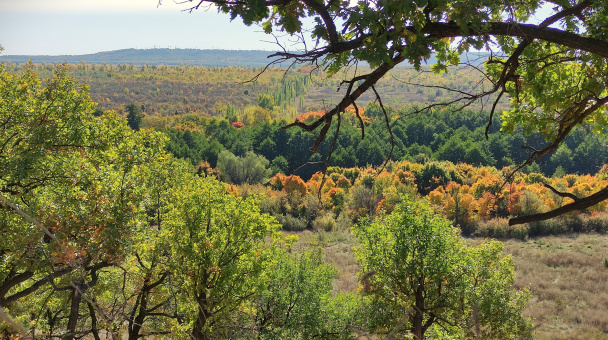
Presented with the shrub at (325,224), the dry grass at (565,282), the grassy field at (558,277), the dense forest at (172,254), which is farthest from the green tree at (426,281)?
the shrub at (325,224)

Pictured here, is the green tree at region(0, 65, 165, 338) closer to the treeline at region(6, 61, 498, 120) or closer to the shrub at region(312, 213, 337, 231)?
the shrub at region(312, 213, 337, 231)

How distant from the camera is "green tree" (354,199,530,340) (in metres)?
11.6

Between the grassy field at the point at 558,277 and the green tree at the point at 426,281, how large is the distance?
296 cm

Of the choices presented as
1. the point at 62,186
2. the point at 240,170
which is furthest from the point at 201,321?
the point at 240,170

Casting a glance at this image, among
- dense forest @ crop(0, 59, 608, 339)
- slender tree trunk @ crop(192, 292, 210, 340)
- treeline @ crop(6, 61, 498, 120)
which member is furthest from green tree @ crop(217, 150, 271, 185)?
slender tree trunk @ crop(192, 292, 210, 340)

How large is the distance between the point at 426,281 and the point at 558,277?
18682mm

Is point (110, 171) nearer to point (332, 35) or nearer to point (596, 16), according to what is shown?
point (332, 35)

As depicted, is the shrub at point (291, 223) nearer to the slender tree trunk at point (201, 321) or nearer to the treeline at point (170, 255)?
the treeline at point (170, 255)

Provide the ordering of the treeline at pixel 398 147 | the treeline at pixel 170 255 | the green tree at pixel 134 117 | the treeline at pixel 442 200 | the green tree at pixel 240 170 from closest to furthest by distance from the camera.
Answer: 1. the treeline at pixel 170 255
2. the treeline at pixel 442 200
3. the green tree at pixel 240 170
4. the treeline at pixel 398 147
5. the green tree at pixel 134 117

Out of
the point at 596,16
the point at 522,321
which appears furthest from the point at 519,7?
the point at 522,321

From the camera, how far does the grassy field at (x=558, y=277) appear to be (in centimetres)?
1995

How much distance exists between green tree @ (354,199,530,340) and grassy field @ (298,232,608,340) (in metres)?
2.96

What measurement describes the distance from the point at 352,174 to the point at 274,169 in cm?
1063

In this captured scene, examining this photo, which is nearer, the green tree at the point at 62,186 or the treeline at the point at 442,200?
the green tree at the point at 62,186
